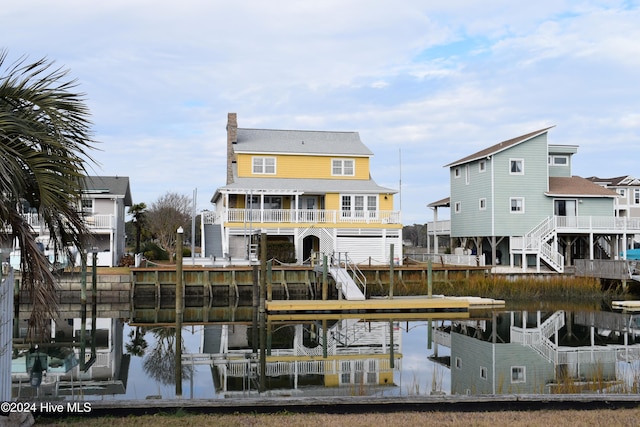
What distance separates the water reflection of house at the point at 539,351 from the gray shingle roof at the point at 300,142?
691 inches

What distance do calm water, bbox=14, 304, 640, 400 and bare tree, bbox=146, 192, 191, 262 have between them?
31803 millimetres

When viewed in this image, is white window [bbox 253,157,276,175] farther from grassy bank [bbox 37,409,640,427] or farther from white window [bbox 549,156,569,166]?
grassy bank [bbox 37,409,640,427]

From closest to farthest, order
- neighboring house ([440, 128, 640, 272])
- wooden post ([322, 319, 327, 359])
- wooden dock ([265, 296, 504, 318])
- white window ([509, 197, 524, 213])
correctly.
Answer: wooden post ([322, 319, 327, 359]) → wooden dock ([265, 296, 504, 318]) → neighboring house ([440, 128, 640, 272]) → white window ([509, 197, 524, 213])

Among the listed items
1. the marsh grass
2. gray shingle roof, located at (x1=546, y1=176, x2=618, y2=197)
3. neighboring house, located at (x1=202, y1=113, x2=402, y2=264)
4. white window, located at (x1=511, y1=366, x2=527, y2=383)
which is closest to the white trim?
neighboring house, located at (x1=202, y1=113, x2=402, y2=264)

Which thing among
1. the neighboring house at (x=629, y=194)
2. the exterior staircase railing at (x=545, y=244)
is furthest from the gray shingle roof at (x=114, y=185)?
the neighboring house at (x=629, y=194)

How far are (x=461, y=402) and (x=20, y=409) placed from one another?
6.00 m

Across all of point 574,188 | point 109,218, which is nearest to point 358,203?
point 574,188

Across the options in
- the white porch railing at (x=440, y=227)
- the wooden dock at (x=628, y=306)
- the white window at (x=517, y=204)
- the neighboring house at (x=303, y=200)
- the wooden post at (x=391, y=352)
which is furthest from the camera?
the white porch railing at (x=440, y=227)

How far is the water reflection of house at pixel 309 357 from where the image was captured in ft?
51.6

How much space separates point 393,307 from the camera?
30.1 meters

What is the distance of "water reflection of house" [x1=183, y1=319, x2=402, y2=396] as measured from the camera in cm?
1572

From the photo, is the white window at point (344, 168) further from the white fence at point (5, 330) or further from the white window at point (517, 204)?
the white fence at point (5, 330)

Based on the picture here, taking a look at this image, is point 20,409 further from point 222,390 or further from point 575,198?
point 575,198

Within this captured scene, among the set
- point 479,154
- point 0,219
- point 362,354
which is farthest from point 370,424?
point 479,154
